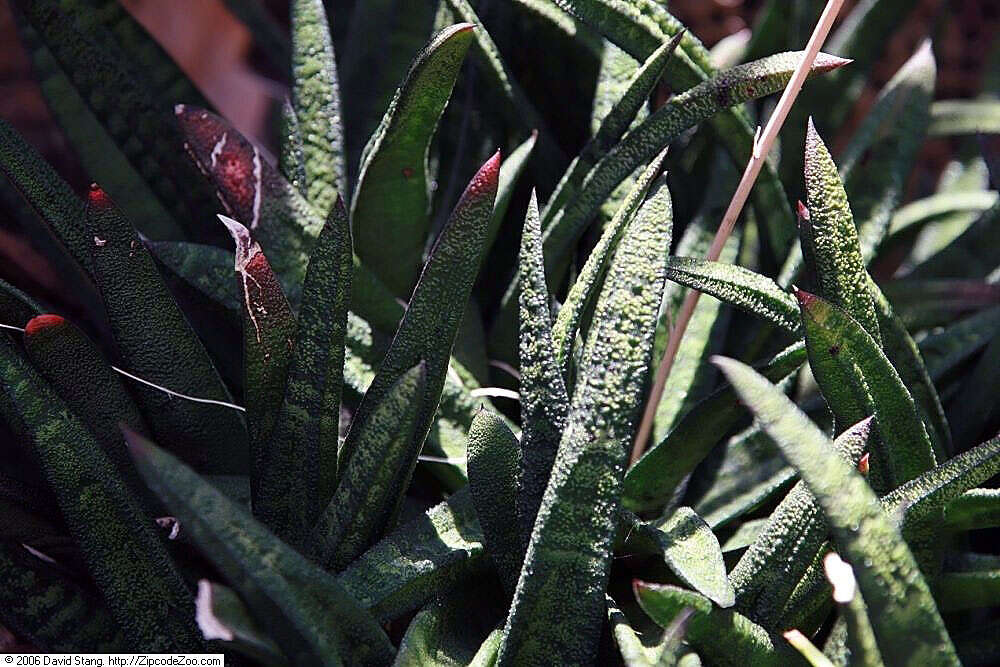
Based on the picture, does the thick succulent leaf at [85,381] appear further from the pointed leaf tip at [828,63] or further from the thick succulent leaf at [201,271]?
the pointed leaf tip at [828,63]

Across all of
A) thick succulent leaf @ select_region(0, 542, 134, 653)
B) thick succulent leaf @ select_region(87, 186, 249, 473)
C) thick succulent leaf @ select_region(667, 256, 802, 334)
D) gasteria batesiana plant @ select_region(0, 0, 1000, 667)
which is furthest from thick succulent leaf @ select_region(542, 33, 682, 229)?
thick succulent leaf @ select_region(0, 542, 134, 653)

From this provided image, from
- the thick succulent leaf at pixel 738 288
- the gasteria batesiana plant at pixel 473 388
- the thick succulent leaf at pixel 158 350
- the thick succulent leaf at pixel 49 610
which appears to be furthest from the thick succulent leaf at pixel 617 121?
the thick succulent leaf at pixel 49 610

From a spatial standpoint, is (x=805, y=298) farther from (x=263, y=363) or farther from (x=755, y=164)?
(x=263, y=363)

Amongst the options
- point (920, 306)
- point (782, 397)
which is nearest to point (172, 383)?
point (782, 397)

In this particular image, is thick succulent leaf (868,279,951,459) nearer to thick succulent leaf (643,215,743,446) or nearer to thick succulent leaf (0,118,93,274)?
thick succulent leaf (643,215,743,446)

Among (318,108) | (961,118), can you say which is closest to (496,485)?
(318,108)

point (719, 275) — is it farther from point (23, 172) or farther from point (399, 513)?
point (23, 172)
